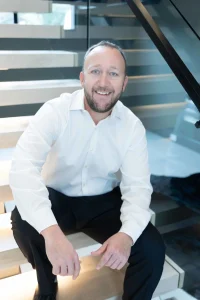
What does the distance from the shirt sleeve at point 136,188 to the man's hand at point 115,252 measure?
1.7 inches

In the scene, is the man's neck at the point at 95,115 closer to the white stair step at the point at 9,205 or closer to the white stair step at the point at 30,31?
the white stair step at the point at 9,205

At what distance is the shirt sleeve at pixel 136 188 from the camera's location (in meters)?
1.23

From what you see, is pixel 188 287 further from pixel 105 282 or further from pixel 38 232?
pixel 38 232

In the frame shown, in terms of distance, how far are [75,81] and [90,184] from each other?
A: 3.80ft

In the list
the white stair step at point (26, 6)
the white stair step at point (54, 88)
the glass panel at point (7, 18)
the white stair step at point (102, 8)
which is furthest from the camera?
the glass panel at point (7, 18)

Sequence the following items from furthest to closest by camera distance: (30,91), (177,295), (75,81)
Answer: (75,81) < (30,91) < (177,295)

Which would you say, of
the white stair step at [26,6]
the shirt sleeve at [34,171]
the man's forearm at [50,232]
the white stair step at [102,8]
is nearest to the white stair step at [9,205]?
the shirt sleeve at [34,171]

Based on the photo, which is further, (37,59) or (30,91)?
Answer: (37,59)

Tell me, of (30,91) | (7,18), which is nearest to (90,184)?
(30,91)

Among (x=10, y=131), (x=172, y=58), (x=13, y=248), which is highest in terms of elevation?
(x=172, y=58)

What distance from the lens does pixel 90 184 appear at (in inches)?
57.7

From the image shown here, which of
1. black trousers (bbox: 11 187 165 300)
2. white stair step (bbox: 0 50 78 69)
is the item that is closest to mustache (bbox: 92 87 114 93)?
black trousers (bbox: 11 187 165 300)

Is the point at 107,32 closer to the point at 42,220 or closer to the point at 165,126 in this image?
the point at 165,126

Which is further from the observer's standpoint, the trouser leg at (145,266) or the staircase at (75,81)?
the staircase at (75,81)
